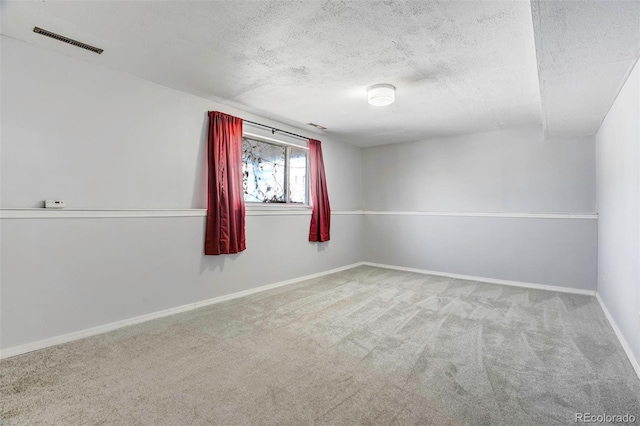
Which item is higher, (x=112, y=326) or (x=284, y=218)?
(x=284, y=218)

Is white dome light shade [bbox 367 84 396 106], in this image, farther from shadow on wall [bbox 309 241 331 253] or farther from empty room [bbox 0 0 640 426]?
shadow on wall [bbox 309 241 331 253]

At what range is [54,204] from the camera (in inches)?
97.0

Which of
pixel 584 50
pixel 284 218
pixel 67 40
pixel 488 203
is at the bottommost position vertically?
pixel 284 218

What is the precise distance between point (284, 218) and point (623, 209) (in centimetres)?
357

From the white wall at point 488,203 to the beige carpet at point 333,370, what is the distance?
1.18 m

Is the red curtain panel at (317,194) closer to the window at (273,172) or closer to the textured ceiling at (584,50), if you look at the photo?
the window at (273,172)

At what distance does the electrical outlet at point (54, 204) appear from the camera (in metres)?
2.44

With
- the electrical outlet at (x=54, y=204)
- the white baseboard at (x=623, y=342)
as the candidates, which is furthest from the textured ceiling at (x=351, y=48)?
the white baseboard at (x=623, y=342)

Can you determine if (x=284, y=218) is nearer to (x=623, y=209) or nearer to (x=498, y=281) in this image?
(x=498, y=281)

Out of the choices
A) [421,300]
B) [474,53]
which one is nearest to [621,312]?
[421,300]

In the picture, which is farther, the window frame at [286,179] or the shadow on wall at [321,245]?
the shadow on wall at [321,245]

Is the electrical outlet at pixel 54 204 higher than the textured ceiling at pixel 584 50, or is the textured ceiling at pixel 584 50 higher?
the textured ceiling at pixel 584 50

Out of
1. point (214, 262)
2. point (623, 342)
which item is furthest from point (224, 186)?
point (623, 342)

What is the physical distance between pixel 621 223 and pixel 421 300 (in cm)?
194
